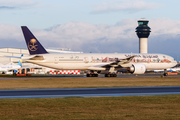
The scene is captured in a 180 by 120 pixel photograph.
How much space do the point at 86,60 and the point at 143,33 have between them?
133854 mm

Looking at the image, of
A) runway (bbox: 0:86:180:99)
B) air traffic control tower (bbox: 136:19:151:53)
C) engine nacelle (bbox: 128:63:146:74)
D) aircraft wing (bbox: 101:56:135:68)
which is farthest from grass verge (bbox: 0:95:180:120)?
air traffic control tower (bbox: 136:19:151:53)

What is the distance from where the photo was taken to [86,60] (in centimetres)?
5372

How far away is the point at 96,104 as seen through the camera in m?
17.3

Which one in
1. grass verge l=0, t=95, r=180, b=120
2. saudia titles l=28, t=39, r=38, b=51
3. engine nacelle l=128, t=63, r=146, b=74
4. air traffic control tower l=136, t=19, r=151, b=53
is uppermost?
air traffic control tower l=136, t=19, r=151, b=53

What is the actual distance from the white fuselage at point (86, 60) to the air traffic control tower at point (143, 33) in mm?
125110

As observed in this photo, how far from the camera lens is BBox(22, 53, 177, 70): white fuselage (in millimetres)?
52500

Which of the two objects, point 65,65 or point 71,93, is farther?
point 65,65

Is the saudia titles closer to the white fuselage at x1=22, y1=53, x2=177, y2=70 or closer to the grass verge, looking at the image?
the white fuselage at x1=22, y1=53, x2=177, y2=70

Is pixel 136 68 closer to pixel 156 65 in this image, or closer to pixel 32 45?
pixel 156 65

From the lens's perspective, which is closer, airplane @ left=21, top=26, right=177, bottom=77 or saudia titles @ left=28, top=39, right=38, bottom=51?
airplane @ left=21, top=26, right=177, bottom=77

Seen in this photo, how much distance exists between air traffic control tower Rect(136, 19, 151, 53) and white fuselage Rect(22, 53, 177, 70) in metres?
125

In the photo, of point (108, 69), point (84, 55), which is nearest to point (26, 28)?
point (84, 55)

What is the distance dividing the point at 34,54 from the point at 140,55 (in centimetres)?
2127

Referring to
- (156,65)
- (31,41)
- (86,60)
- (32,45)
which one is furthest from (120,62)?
(31,41)
